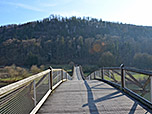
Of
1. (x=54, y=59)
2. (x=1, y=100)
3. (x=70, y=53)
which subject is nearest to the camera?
(x=1, y=100)

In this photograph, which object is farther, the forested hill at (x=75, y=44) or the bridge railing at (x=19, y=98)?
the forested hill at (x=75, y=44)

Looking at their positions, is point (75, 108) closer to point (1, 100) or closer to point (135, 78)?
point (1, 100)

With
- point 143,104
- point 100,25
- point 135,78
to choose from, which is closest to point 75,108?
point 143,104

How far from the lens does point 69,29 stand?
497ft

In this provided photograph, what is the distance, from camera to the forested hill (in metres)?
83.8

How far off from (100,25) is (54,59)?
262 ft

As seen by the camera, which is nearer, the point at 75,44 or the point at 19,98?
the point at 19,98

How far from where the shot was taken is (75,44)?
11669 cm

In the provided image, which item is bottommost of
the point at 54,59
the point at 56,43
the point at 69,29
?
the point at 54,59

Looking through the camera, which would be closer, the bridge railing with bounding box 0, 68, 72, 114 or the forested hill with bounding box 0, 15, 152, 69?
the bridge railing with bounding box 0, 68, 72, 114

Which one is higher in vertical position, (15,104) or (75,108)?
(15,104)

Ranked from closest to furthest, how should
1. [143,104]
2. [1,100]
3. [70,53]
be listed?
1. [1,100]
2. [143,104]
3. [70,53]

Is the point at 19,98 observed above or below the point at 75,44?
below

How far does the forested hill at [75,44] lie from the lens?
83750 millimetres
